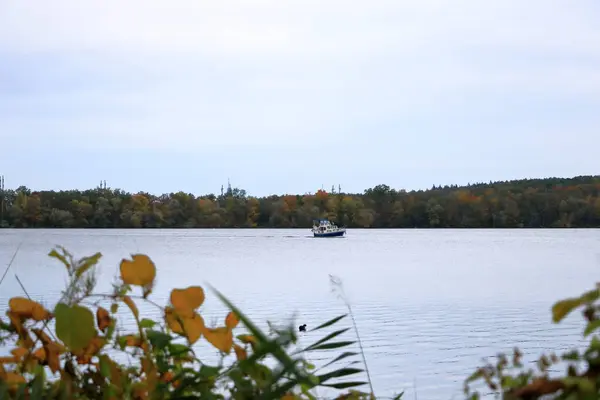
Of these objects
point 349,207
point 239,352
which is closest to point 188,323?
point 239,352

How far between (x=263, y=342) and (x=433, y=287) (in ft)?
135

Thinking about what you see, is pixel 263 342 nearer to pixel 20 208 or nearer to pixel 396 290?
pixel 396 290

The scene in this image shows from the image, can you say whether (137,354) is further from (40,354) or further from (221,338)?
(221,338)

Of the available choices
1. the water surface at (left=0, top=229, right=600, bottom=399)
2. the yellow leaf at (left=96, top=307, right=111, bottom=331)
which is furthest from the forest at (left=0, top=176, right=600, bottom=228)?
the yellow leaf at (left=96, top=307, right=111, bottom=331)

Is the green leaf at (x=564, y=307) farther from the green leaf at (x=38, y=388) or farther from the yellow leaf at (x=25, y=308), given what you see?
the yellow leaf at (x=25, y=308)

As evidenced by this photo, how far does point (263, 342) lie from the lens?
43.4 inches

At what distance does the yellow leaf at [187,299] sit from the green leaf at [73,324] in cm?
19

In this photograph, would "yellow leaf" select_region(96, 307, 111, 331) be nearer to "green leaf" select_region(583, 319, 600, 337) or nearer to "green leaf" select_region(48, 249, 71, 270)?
"green leaf" select_region(48, 249, 71, 270)

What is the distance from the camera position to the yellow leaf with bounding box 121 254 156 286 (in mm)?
1491

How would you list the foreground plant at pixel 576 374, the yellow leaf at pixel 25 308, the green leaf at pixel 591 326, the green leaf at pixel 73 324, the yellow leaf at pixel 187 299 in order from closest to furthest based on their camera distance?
the foreground plant at pixel 576 374 → the green leaf at pixel 591 326 → the green leaf at pixel 73 324 → the yellow leaf at pixel 187 299 → the yellow leaf at pixel 25 308

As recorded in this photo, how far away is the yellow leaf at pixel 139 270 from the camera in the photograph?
58.7 inches

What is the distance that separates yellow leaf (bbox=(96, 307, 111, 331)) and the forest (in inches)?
5862

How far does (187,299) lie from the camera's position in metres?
1.50

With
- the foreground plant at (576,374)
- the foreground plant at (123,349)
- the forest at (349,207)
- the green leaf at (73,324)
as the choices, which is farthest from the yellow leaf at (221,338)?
the forest at (349,207)
